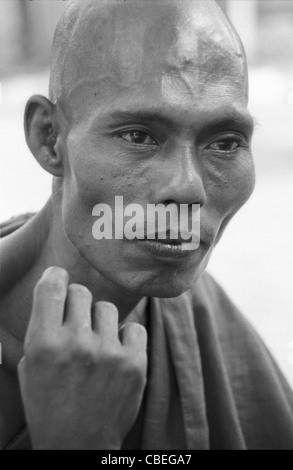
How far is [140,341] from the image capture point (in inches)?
52.9

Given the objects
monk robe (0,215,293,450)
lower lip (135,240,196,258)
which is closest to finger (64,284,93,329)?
lower lip (135,240,196,258)

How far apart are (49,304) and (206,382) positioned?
0.75m

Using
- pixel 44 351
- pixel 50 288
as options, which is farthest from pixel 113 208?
pixel 44 351

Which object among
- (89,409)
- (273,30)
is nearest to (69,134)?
(89,409)

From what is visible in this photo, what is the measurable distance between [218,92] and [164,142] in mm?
140

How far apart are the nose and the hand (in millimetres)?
244

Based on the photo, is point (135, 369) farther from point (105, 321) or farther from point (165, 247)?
point (165, 247)

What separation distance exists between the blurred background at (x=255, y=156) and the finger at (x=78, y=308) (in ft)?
2.44

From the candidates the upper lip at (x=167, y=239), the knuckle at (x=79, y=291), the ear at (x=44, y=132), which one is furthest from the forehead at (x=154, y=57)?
the knuckle at (x=79, y=291)

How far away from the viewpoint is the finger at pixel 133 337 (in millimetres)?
1329

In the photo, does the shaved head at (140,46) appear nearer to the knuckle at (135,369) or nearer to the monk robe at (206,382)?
the knuckle at (135,369)

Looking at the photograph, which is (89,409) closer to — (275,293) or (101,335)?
(101,335)

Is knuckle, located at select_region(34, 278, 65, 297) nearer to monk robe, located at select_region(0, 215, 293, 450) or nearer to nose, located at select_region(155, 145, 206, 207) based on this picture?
nose, located at select_region(155, 145, 206, 207)

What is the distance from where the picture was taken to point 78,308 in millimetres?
1306
